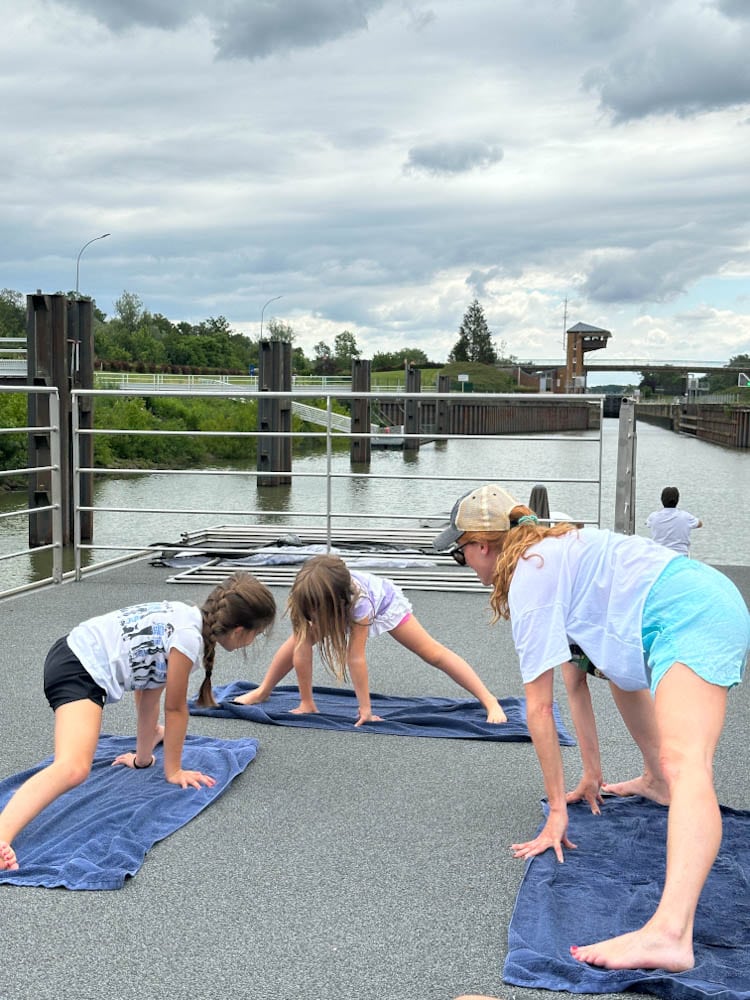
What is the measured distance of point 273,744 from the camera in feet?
12.8

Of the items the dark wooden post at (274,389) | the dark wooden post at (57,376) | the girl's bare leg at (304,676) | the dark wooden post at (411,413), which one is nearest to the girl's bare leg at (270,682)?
the girl's bare leg at (304,676)

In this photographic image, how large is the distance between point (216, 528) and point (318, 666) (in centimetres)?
522

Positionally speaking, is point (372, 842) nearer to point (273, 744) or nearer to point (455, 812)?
point (455, 812)

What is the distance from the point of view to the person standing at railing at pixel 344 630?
3775 millimetres

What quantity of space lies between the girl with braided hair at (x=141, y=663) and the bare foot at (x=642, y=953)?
1427 mm

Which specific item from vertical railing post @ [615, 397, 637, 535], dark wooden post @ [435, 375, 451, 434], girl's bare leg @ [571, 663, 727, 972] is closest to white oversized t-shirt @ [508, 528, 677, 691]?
girl's bare leg @ [571, 663, 727, 972]

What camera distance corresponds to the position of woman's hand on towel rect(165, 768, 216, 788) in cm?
334

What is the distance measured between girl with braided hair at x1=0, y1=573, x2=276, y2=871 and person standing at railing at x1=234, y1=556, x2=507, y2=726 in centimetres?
49

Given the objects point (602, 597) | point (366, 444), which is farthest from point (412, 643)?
point (366, 444)

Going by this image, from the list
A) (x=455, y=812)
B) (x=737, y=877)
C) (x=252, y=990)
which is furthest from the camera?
(x=455, y=812)

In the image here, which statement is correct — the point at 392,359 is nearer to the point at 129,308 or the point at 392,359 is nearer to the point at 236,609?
the point at 129,308

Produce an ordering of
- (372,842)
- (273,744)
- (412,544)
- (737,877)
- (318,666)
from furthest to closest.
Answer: (412,544) < (318,666) < (273,744) < (372,842) < (737,877)

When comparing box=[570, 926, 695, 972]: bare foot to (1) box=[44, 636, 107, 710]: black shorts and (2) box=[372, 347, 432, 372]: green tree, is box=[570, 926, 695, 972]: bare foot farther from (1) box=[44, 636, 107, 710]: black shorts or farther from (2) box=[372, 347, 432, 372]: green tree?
(2) box=[372, 347, 432, 372]: green tree

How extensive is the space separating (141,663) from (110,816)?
1.45 feet
